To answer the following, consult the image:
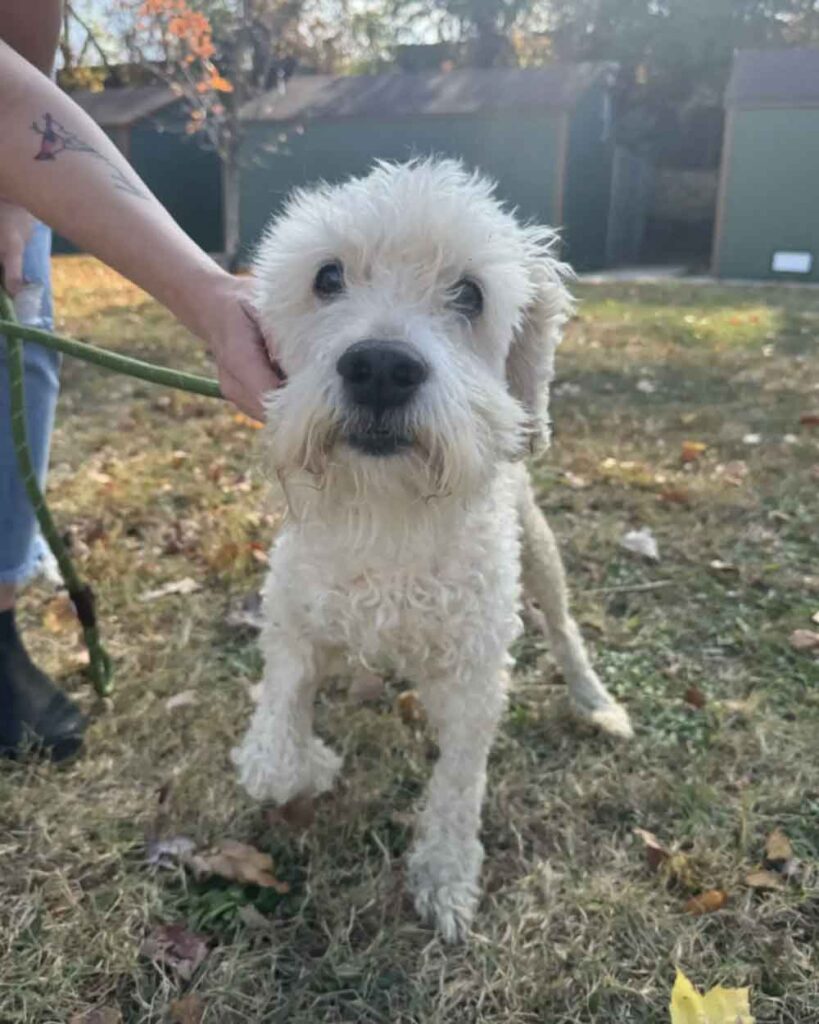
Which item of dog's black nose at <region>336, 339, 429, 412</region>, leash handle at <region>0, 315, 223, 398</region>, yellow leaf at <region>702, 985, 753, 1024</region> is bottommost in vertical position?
yellow leaf at <region>702, 985, 753, 1024</region>

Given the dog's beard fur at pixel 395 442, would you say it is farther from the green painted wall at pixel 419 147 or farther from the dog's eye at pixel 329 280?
the green painted wall at pixel 419 147

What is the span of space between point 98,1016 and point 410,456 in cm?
132

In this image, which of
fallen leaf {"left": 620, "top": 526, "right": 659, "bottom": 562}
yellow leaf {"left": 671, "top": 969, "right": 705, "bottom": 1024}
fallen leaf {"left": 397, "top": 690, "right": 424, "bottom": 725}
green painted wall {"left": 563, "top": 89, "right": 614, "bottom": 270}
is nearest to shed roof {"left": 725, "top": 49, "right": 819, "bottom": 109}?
green painted wall {"left": 563, "top": 89, "right": 614, "bottom": 270}

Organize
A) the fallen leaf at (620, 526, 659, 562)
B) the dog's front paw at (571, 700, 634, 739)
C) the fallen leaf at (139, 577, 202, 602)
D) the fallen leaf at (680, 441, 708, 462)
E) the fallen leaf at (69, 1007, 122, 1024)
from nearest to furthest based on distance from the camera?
1. the fallen leaf at (69, 1007, 122, 1024)
2. the dog's front paw at (571, 700, 634, 739)
3. the fallen leaf at (139, 577, 202, 602)
4. the fallen leaf at (620, 526, 659, 562)
5. the fallen leaf at (680, 441, 708, 462)

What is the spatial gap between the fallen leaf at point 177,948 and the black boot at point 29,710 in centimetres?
76

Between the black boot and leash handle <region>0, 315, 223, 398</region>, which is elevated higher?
leash handle <region>0, 315, 223, 398</region>

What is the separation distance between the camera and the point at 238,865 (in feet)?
7.90

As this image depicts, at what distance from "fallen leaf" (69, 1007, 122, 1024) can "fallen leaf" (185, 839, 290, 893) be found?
0.42m

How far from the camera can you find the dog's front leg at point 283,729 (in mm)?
2514

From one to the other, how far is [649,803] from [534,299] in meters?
1.44

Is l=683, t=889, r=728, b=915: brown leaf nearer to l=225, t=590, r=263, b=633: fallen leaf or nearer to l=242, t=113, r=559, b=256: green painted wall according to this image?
l=225, t=590, r=263, b=633: fallen leaf

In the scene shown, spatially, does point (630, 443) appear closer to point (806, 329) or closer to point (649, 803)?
point (649, 803)

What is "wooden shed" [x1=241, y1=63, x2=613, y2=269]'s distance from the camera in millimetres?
19969

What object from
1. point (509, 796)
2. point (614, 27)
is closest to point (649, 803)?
point (509, 796)
